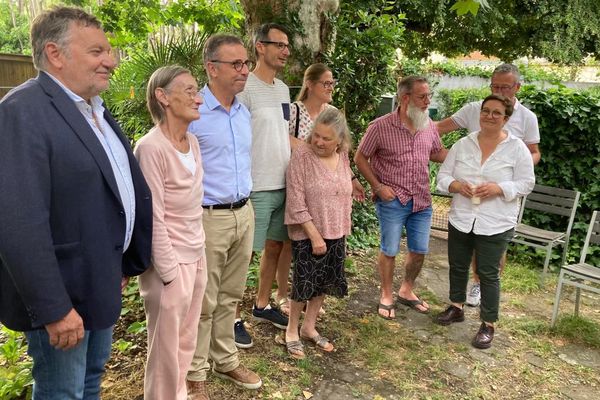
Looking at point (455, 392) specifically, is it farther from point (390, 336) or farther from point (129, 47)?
point (129, 47)

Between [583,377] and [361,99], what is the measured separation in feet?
11.0

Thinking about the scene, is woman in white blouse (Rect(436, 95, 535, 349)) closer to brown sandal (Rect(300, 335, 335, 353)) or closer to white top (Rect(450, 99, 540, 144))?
white top (Rect(450, 99, 540, 144))

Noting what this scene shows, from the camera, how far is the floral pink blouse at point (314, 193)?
305 centimetres

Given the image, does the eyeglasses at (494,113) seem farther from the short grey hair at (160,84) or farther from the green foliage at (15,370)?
the green foliage at (15,370)

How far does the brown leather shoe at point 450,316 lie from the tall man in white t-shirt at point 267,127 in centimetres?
174

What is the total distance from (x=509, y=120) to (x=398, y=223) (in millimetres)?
1433

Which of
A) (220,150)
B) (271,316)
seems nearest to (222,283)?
(220,150)

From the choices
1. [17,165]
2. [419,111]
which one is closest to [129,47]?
[419,111]

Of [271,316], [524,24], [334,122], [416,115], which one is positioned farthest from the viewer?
[524,24]

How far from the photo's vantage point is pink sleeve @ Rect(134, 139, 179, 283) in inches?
81.4

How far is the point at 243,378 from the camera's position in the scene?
2.84m

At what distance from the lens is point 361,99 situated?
17.3 ft

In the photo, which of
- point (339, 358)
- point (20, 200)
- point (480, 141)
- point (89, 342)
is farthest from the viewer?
point (480, 141)

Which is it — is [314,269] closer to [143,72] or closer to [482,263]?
[482,263]
